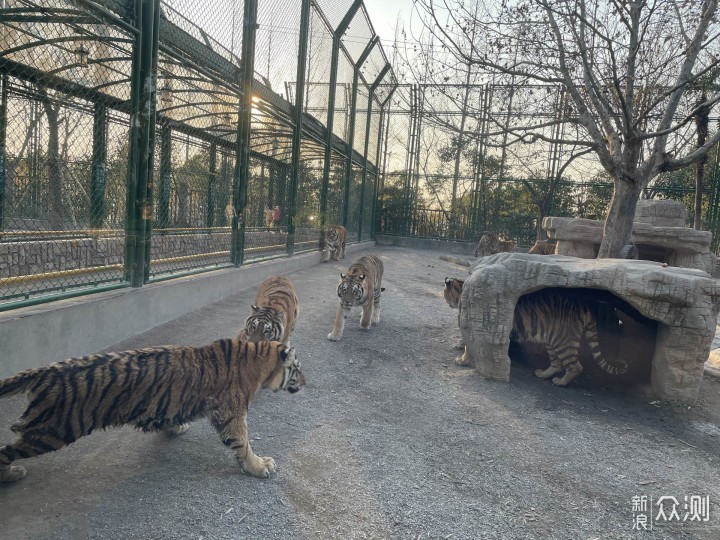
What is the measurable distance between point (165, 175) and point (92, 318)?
330 centimetres

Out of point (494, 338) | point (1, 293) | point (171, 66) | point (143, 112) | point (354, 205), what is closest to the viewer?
point (1, 293)

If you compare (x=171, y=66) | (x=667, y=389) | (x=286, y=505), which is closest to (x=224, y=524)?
(x=286, y=505)

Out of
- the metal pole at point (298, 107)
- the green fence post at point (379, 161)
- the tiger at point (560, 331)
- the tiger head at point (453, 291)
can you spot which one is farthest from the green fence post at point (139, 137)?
the green fence post at point (379, 161)

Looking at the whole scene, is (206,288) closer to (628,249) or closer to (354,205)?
(628,249)

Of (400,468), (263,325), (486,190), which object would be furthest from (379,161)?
(400,468)

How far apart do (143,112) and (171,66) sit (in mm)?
1221

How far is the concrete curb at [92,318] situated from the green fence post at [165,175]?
1145mm

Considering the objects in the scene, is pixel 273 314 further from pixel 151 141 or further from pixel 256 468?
pixel 151 141

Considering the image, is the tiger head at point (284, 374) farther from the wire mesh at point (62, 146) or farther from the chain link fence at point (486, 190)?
the chain link fence at point (486, 190)

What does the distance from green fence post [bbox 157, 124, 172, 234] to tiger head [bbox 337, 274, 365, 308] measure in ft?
9.14

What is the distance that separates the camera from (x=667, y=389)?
12.9ft

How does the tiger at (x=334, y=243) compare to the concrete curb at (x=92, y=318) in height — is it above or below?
above

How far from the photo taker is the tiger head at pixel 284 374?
2.92 meters

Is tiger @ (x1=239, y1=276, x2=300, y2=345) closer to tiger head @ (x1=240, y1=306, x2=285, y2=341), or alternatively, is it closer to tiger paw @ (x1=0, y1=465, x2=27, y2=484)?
tiger head @ (x1=240, y1=306, x2=285, y2=341)
